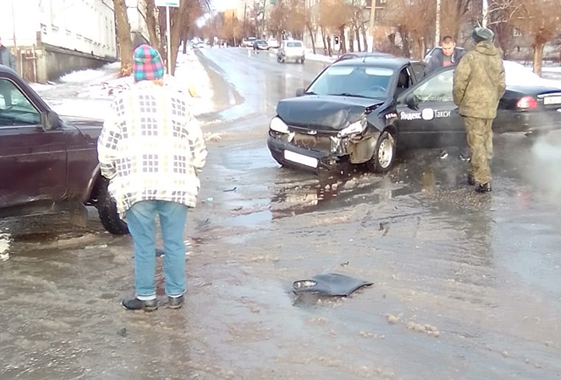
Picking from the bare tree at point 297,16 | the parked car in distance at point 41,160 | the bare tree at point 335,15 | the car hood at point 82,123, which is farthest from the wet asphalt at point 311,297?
the bare tree at point 297,16

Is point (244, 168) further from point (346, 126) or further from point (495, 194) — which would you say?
point (495, 194)

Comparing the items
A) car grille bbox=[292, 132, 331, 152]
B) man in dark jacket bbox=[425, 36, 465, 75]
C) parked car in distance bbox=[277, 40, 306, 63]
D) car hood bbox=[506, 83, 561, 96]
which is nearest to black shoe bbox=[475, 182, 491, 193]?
car grille bbox=[292, 132, 331, 152]

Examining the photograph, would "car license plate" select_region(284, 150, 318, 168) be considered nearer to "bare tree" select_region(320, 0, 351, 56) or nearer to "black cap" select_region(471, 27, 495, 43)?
"black cap" select_region(471, 27, 495, 43)

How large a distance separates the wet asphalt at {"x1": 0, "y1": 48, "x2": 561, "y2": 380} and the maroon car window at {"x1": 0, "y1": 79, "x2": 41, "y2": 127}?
114 cm

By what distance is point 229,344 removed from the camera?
4.22 meters

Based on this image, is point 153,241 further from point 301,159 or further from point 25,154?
point 301,159

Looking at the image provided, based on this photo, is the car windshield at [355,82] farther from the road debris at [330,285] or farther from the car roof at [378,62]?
the road debris at [330,285]

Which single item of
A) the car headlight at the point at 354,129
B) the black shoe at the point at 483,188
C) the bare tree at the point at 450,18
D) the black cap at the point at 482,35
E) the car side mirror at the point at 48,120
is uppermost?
the bare tree at the point at 450,18

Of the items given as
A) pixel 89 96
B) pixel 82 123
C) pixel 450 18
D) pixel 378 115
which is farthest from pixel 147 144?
pixel 450 18

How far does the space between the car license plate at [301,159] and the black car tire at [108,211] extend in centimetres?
330

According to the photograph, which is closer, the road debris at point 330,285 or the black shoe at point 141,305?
the black shoe at point 141,305

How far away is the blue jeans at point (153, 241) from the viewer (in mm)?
4543

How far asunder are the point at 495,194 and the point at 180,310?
5062 millimetres

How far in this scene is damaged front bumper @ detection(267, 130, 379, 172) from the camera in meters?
9.12
